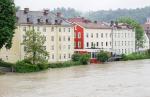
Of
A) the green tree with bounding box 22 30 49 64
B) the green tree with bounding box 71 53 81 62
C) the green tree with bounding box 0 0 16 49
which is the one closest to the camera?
the green tree with bounding box 0 0 16 49

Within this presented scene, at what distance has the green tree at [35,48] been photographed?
261 ft

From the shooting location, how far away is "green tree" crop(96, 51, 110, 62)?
99812mm

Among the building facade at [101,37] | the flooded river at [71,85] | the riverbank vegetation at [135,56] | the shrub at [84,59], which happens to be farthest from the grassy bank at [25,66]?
the riverbank vegetation at [135,56]

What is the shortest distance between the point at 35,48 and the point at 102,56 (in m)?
23.5

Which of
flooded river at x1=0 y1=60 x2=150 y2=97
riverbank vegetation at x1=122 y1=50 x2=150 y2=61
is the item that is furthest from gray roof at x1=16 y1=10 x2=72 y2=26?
riverbank vegetation at x1=122 y1=50 x2=150 y2=61

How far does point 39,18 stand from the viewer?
90.7 m

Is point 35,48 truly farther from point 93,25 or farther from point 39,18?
point 93,25

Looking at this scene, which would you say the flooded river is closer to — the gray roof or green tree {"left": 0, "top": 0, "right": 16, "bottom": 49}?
green tree {"left": 0, "top": 0, "right": 16, "bottom": 49}

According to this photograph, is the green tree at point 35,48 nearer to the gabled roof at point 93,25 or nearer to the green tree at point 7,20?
the green tree at point 7,20

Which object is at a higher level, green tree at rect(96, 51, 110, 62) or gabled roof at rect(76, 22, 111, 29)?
gabled roof at rect(76, 22, 111, 29)

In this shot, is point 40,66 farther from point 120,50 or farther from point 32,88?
point 120,50

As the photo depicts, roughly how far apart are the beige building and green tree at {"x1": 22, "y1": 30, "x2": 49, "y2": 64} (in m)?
5.52

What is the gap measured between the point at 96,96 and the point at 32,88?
10.3m

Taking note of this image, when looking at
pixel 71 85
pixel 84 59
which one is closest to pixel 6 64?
pixel 84 59
